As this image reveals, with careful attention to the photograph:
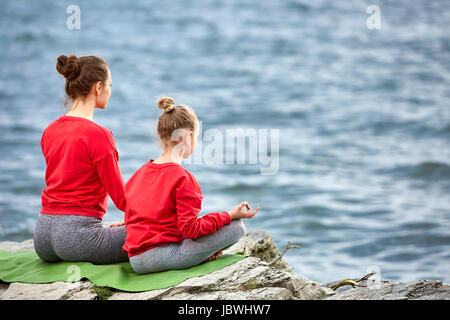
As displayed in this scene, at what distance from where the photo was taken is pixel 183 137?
3.27m

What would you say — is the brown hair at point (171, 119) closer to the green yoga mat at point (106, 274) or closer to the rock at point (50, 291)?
the green yoga mat at point (106, 274)

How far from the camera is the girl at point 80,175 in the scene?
334cm

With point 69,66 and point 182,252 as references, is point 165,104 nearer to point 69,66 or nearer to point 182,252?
point 69,66

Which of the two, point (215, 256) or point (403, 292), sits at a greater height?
point (215, 256)

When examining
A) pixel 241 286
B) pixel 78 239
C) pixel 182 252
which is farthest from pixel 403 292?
pixel 78 239

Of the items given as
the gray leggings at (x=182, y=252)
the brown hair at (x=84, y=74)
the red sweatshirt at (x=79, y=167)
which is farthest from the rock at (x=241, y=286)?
the brown hair at (x=84, y=74)

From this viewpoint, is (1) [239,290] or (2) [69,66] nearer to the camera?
(1) [239,290]

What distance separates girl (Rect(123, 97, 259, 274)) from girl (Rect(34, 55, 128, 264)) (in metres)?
0.20

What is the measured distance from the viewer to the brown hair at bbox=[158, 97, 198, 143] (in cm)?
324

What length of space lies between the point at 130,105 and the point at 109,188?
1173 cm

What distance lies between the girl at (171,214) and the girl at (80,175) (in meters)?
0.20

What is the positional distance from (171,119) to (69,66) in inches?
26.4

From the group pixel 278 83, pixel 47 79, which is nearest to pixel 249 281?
pixel 278 83

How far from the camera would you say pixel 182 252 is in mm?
3277
